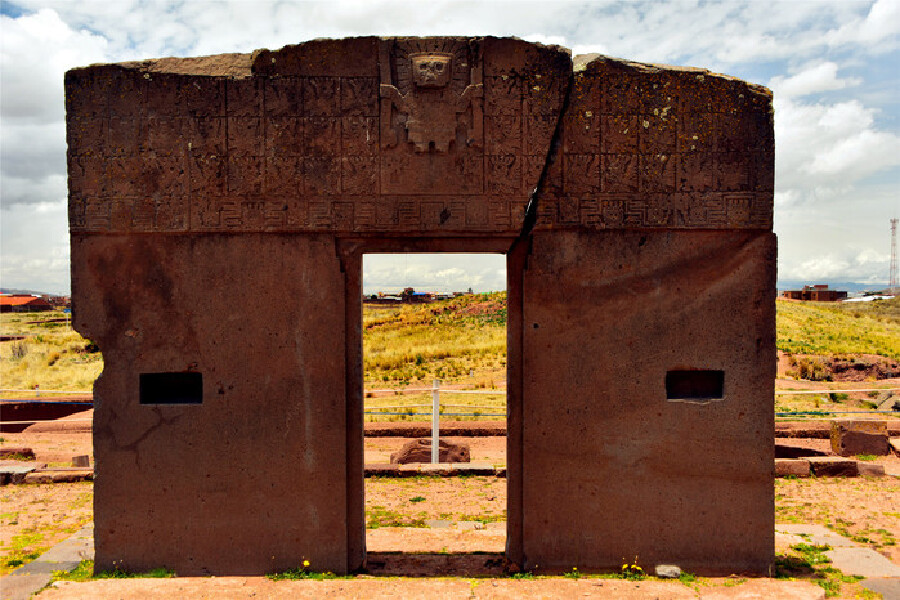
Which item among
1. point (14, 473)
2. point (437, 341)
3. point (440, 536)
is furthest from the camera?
point (437, 341)

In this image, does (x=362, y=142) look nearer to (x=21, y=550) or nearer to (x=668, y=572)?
(x=668, y=572)

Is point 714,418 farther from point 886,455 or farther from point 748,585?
point 886,455

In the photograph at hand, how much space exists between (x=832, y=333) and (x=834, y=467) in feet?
72.5

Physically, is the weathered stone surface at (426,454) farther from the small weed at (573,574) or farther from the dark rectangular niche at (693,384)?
the dark rectangular niche at (693,384)

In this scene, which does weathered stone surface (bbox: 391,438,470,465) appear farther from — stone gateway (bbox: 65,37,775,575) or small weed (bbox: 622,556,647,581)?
small weed (bbox: 622,556,647,581)

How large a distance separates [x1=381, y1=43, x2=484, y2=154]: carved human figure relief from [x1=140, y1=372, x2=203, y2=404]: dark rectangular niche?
230 cm

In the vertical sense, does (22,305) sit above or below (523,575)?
above

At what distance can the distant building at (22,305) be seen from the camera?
63.6 metres

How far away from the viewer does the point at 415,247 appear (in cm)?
445

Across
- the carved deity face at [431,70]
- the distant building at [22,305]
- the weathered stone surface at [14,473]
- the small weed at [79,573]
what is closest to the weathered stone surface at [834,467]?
the carved deity face at [431,70]

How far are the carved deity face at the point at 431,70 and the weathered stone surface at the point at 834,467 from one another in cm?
690

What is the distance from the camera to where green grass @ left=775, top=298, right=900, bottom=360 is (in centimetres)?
2227

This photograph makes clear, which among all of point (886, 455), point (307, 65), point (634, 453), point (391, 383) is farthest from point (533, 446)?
point (391, 383)

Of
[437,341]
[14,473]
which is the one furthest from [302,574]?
[437,341]
